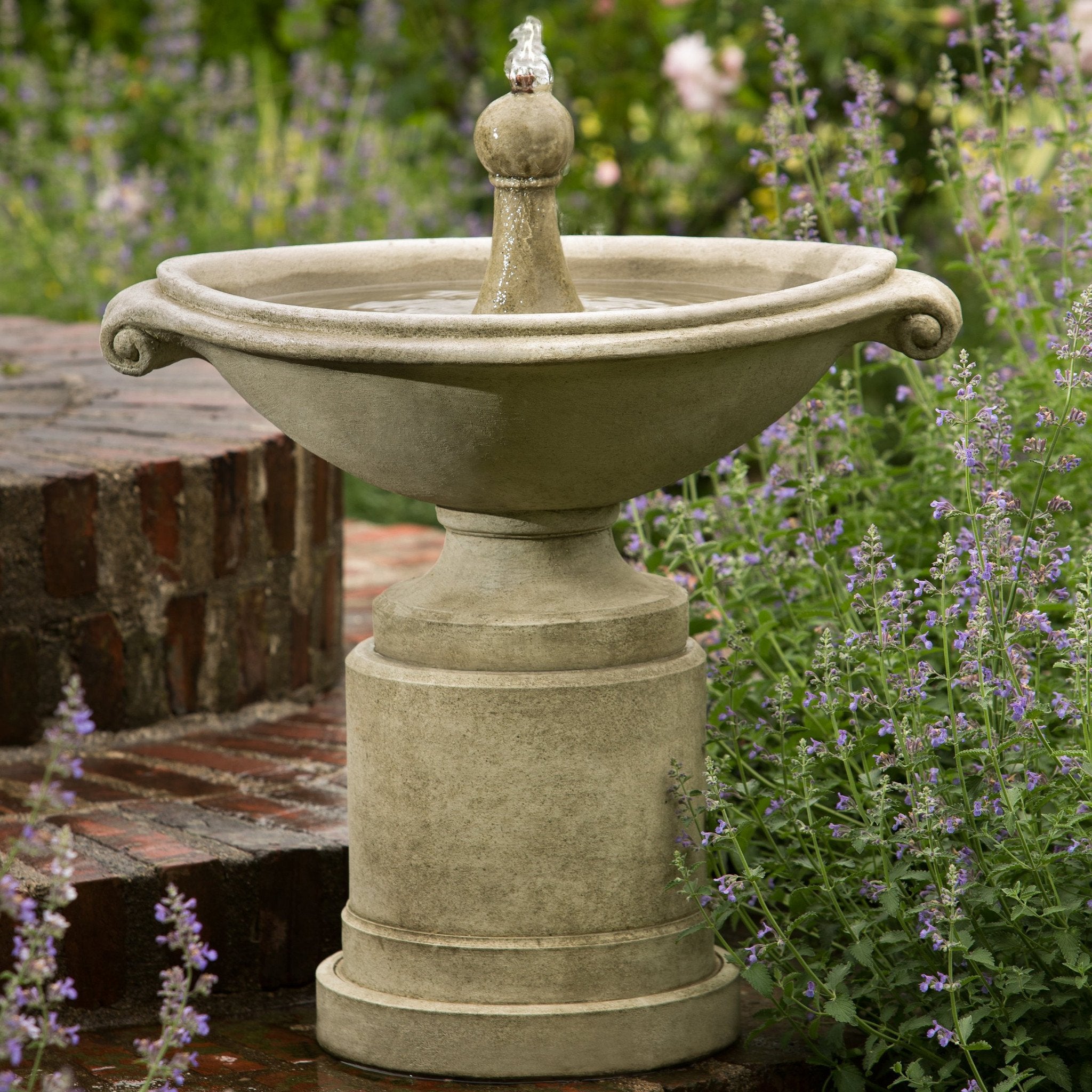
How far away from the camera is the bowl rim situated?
1.92 meters

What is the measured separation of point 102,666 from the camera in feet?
9.93

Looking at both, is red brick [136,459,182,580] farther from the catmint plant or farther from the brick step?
the catmint plant

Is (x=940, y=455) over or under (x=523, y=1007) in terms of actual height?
over

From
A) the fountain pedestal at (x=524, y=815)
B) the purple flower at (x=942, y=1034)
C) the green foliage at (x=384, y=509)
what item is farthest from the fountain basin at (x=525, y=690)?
the green foliage at (x=384, y=509)

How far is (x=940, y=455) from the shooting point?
2943 mm

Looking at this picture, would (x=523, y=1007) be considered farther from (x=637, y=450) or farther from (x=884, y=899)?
(x=637, y=450)

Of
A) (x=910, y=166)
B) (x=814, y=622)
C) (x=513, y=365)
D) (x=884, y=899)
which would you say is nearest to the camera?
(x=513, y=365)

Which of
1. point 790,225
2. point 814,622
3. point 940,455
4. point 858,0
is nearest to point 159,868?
point 814,622

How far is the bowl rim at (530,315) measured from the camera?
192 centimetres

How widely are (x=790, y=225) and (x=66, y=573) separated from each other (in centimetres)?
293

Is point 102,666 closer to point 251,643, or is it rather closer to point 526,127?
point 251,643

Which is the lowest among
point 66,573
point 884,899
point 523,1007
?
point 523,1007

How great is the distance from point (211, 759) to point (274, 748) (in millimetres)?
132

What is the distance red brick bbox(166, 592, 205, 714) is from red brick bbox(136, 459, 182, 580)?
65mm
